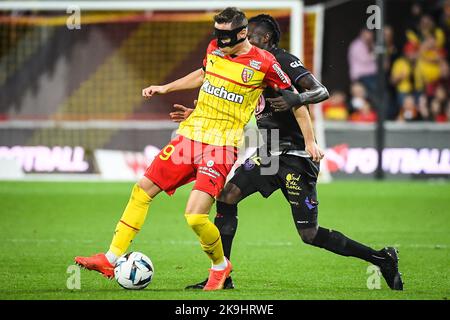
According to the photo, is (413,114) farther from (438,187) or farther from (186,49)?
(186,49)

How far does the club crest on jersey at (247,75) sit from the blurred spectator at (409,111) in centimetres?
1259

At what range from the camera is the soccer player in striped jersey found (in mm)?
7457

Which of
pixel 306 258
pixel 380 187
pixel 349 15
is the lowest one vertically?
pixel 380 187

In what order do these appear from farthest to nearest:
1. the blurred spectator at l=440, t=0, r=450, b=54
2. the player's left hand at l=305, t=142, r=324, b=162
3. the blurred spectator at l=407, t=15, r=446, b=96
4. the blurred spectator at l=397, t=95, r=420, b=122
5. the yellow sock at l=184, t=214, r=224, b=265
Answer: the blurred spectator at l=440, t=0, r=450, b=54, the blurred spectator at l=407, t=15, r=446, b=96, the blurred spectator at l=397, t=95, r=420, b=122, the player's left hand at l=305, t=142, r=324, b=162, the yellow sock at l=184, t=214, r=224, b=265

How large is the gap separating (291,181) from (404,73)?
13157 millimetres

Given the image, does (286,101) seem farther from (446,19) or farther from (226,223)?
(446,19)

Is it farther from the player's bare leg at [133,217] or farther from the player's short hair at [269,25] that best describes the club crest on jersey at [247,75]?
the player's bare leg at [133,217]

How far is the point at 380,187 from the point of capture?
17.1 m

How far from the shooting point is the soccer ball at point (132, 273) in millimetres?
7383

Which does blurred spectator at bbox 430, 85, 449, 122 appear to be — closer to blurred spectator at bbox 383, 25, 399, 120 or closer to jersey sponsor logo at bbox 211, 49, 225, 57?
blurred spectator at bbox 383, 25, 399, 120

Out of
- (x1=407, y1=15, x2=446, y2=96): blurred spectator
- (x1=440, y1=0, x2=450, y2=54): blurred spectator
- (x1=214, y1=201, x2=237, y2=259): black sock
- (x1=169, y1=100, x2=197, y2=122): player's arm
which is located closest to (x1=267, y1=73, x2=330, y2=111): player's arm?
(x1=169, y1=100, x2=197, y2=122): player's arm

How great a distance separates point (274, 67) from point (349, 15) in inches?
587

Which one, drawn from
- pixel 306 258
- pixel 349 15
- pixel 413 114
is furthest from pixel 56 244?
pixel 349 15
